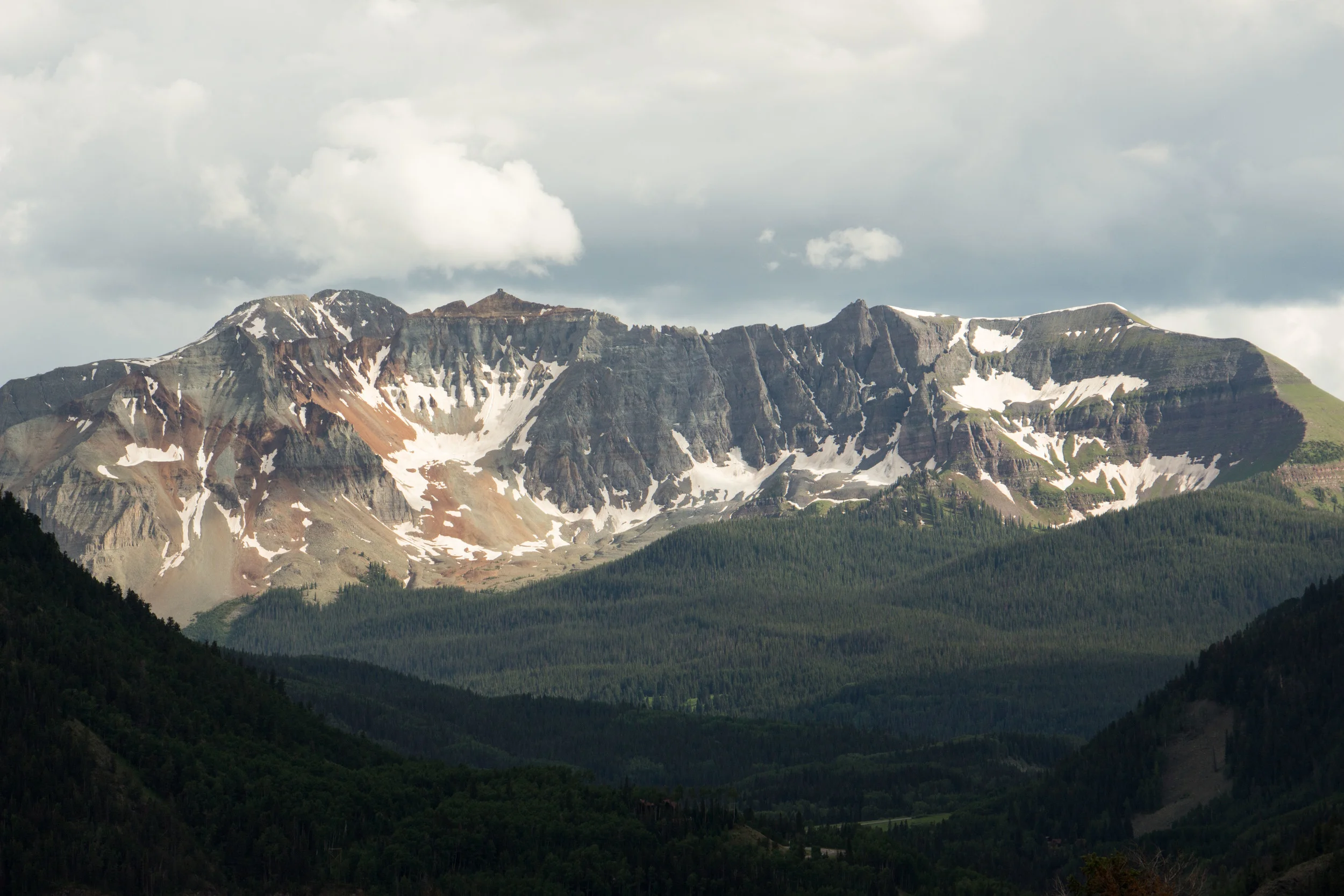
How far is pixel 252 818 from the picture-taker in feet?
559

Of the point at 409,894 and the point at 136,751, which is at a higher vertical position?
the point at 136,751

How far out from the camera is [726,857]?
577 feet

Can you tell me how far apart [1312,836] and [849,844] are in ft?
163

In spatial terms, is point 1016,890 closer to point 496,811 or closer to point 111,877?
point 496,811

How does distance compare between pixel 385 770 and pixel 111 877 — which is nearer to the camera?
pixel 111 877

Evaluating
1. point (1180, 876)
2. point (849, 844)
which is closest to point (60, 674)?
point (849, 844)

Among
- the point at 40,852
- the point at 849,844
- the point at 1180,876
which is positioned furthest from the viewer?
the point at 849,844

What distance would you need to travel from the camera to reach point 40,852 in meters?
153

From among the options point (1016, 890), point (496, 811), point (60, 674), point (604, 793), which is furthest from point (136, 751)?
point (1016, 890)

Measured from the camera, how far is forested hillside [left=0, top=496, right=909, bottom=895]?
6275 inches

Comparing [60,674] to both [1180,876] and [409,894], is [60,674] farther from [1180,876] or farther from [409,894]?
[1180,876]

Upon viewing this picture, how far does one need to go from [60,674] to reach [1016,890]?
99420mm

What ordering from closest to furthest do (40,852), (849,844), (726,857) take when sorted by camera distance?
(40,852) < (726,857) < (849,844)

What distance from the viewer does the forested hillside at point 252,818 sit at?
159 metres
